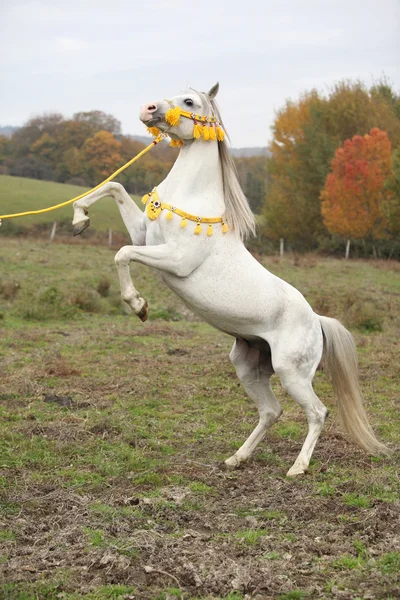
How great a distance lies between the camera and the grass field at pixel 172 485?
143 inches

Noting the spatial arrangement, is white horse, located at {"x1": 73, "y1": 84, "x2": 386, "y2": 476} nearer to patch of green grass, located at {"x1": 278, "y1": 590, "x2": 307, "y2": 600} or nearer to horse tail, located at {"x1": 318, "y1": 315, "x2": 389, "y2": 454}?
horse tail, located at {"x1": 318, "y1": 315, "x2": 389, "y2": 454}

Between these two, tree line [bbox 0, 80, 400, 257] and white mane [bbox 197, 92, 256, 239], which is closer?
white mane [bbox 197, 92, 256, 239]

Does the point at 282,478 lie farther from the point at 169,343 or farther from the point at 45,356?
the point at 169,343

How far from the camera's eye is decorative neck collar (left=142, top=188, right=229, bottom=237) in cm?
527

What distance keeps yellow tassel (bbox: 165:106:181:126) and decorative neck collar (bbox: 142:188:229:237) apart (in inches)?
21.4

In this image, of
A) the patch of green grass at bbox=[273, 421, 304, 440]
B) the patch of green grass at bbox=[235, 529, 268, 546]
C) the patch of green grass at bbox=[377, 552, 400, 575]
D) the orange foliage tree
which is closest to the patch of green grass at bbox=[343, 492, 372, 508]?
the patch of green grass at bbox=[235, 529, 268, 546]

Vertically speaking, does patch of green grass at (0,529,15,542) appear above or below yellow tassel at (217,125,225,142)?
below

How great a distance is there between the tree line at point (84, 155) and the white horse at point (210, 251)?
3883 centimetres

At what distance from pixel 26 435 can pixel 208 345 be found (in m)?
5.36

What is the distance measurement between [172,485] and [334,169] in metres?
31.1

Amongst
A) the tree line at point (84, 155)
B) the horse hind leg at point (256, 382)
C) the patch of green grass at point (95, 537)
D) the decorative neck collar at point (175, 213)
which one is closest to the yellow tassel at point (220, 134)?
the decorative neck collar at point (175, 213)

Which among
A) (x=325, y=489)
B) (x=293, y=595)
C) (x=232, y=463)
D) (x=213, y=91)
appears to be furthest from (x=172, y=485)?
(x=213, y=91)

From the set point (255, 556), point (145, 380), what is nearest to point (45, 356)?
point (145, 380)

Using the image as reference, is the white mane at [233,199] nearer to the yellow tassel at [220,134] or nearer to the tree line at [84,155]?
the yellow tassel at [220,134]
